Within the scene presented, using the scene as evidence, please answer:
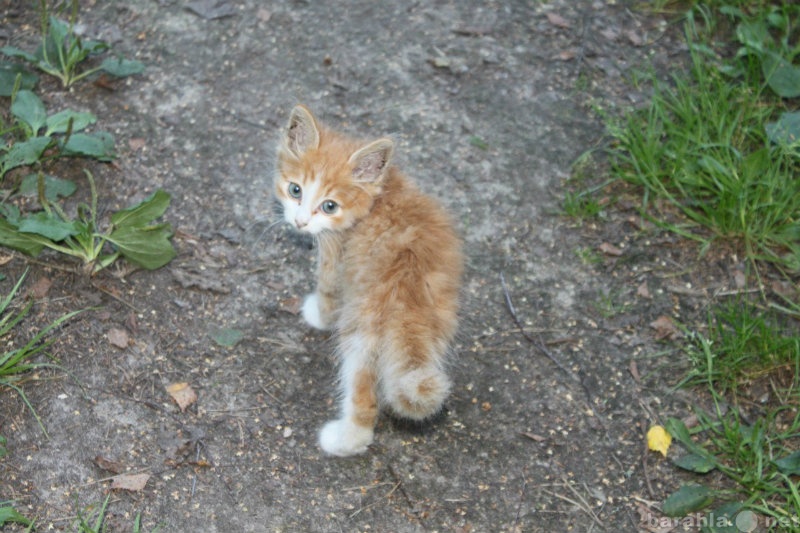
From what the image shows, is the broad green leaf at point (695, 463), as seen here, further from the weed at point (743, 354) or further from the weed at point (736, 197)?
the weed at point (743, 354)

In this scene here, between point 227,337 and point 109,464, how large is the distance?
86 cm

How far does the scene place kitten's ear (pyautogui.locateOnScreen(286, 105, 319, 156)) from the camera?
155 inches

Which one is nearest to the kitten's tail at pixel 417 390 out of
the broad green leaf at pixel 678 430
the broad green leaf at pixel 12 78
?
the broad green leaf at pixel 678 430

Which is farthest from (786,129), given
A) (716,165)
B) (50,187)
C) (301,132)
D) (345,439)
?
(50,187)

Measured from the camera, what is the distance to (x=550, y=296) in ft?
14.8

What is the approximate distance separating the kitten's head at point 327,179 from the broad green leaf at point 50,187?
1.31 m

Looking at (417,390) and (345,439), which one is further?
(345,439)

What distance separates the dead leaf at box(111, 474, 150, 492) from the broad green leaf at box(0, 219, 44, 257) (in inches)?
50.3

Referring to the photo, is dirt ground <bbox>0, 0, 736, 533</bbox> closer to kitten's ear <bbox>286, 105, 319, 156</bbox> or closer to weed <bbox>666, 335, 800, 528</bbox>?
weed <bbox>666, 335, 800, 528</bbox>

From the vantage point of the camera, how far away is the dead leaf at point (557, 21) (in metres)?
5.86

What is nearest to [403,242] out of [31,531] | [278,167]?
[278,167]

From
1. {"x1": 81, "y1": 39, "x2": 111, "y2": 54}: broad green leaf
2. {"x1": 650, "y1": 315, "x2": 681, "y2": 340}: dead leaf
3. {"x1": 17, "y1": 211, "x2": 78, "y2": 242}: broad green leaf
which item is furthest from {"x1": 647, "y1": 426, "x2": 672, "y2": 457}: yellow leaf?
{"x1": 81, "y1": 39, "x2": 111, "y2": 54}: broad green leaf

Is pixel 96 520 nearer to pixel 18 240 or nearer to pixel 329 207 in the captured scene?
pixel 18 240

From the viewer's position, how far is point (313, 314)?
4.25 metres
